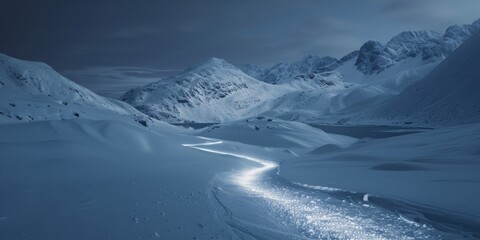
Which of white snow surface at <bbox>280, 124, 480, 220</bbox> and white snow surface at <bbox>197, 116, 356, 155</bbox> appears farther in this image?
white snow surface at <bbox>197, 116, 356, 155</bbox>

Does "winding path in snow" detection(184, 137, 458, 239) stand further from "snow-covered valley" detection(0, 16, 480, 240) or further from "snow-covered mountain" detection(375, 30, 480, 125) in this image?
"snow-covered mountain" detection(375, 30, 480, 125)

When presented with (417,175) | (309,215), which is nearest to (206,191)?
(309,215)

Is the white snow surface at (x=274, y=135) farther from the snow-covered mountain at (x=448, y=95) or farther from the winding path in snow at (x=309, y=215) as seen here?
the snow-covered mountain at (x=448, y=95)

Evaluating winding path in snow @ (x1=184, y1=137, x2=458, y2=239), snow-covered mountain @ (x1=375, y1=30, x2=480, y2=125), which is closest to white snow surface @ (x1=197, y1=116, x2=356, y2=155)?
winding path in snow @ (x1=184, y1=137, x2=458, y2=239)

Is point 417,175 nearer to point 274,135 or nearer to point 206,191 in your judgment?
point 206,191

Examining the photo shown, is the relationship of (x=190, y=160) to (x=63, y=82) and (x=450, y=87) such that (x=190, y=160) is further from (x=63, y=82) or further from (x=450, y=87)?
(x=63, y=82)

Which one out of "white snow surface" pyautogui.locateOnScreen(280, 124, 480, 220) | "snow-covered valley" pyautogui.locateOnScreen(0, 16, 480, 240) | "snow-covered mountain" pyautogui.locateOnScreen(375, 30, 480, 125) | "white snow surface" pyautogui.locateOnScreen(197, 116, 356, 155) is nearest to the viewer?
"snow-covered valley" pyautogui.locateOnScreen(0, 16, 480, 240)
